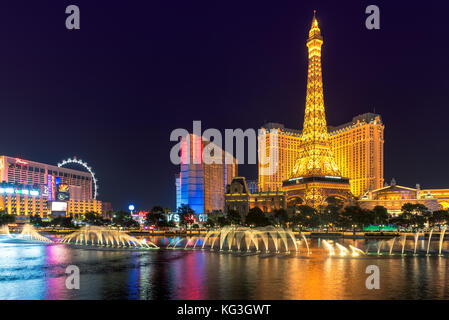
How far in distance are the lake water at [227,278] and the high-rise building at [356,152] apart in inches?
5164

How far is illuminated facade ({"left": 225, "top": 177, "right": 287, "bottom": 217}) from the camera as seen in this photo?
15112 centimetres

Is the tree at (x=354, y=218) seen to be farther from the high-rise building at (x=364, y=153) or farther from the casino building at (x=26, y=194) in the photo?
the casino building at (x=26, y=194)

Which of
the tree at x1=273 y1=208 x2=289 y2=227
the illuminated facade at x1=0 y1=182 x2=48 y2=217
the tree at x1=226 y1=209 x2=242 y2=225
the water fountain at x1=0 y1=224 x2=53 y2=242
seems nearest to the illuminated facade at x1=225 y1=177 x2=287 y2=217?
the tree at x1=273 y1=208 x2=289 y2=227

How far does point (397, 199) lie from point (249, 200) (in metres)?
52.1

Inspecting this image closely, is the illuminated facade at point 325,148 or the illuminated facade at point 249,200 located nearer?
the illuminated facade at point 325,148

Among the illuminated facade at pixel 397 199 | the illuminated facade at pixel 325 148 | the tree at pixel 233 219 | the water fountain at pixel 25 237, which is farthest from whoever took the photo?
the illuminated facade at pixel 325 148

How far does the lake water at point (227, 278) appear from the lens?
19.3 m

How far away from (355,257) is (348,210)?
5990 centimetres

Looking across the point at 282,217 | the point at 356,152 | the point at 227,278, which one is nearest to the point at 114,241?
the point at 227,278

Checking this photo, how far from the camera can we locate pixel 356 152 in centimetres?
17400

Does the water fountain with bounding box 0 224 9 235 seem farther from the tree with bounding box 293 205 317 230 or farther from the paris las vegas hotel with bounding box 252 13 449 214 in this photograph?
the paris las vegas hotel with bounding box 252 13 449 214

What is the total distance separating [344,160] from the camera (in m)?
181

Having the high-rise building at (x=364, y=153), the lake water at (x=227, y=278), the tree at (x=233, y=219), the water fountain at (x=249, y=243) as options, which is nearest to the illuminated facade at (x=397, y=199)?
the high-rise building at (x=364, y=153)
